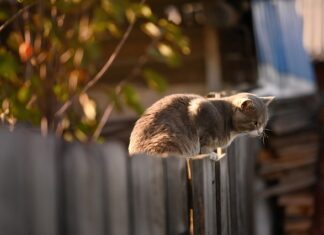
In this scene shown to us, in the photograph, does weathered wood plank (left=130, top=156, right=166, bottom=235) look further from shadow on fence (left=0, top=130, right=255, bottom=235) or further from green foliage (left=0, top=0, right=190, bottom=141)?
green foliage (left=0, top=0, right=190, bottom=141)

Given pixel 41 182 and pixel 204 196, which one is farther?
pixel 204 196

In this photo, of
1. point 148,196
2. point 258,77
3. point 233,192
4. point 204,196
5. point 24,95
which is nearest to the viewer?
point 148,196

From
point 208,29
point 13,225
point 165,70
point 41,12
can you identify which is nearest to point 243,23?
point 208,29

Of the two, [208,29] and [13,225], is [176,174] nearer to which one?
[13,225]

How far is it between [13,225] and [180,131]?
5.77ft

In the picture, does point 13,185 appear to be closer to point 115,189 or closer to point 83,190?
point 83,190

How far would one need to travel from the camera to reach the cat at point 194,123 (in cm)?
329

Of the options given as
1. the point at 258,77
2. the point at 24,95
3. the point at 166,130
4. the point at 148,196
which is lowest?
the point at 148,196

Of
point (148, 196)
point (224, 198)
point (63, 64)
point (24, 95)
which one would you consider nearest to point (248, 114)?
point (224, 198)

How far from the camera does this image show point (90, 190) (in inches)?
77.1

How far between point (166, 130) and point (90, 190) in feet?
4.68

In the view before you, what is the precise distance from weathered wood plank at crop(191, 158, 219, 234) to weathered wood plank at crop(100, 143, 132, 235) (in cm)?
56

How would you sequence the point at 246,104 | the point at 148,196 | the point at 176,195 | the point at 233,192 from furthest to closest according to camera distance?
1. the point at 246,104
2. the point at 233,192
3. the point at 176,195
4. the point at 148,196

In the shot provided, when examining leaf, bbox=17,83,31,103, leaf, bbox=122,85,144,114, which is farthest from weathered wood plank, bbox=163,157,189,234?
leaf, bbox=17,83,31,103
